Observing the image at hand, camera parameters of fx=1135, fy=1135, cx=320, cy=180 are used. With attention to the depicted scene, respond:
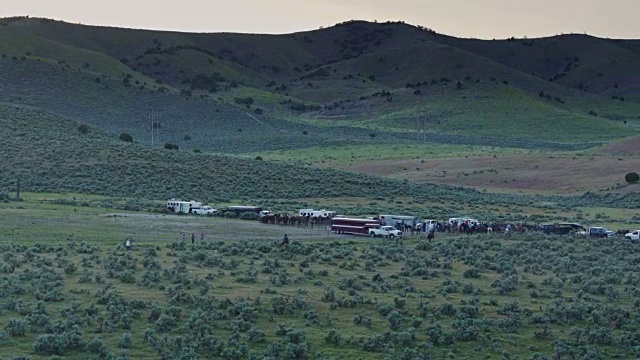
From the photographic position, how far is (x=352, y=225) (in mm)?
55000

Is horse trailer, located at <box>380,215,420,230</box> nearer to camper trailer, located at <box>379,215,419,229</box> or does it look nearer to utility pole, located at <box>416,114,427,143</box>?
camper trailer, located at <box>379,215,419,229</box>

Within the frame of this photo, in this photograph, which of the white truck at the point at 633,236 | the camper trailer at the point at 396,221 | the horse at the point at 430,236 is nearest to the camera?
the horse at the point at 430,236

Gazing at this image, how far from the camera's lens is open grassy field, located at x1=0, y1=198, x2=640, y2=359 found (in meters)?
Answer: 28.2

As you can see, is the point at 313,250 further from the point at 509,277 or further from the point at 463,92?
the point at 463,92

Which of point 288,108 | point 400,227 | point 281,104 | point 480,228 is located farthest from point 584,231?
point 281,104

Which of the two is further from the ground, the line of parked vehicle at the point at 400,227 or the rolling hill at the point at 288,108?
the rolling hill at the point at 288,108

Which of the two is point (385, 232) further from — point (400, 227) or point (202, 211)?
point (202, 211)

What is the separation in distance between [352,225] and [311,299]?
2186 cm

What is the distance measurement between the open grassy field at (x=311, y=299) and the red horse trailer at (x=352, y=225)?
192 inches

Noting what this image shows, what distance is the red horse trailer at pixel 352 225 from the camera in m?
54.4

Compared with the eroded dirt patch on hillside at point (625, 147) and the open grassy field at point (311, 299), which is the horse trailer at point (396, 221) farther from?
the eroded dirt patch on hillside at point (625, 147)

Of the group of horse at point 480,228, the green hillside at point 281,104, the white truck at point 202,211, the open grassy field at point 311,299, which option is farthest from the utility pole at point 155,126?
the open grassy field at point 311,299

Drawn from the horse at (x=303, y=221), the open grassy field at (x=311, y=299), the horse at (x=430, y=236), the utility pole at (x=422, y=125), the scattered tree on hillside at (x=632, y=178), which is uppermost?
the utility pole at (x=422, y=125)

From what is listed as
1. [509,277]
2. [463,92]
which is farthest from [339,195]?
[463,92]
